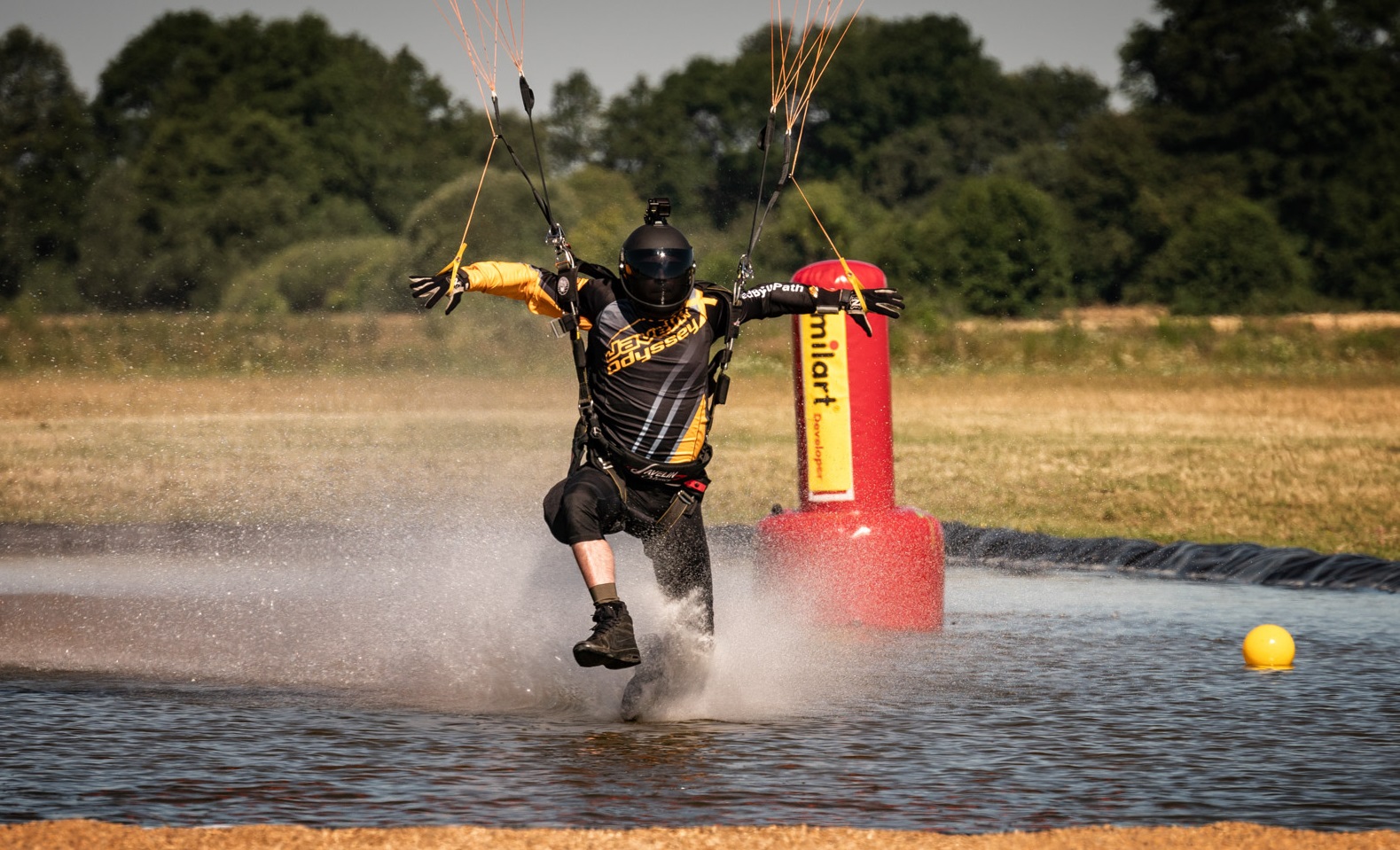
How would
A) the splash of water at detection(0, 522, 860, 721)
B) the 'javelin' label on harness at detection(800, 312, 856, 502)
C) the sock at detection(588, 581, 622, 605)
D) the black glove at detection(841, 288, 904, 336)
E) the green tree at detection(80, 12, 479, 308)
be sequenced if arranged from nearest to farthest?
the sock at detection(588, 581, 622, 605) < the splash of water at detection(0, 522, 860, 721) < the black glove at detection(841, 288, 904, 336) < the 'javelin' label on harness at detection(800, 312, 856, 502) < the green tree at detection(80, 12, 479, 308)

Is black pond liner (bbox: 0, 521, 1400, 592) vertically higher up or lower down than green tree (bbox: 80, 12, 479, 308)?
lower down

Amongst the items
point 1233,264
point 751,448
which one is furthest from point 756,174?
point 751,448

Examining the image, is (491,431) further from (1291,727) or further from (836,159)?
(836,159)

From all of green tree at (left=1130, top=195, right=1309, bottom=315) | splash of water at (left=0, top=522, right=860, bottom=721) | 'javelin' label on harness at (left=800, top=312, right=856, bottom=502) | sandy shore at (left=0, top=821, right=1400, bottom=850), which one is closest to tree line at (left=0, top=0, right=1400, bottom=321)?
green tree at (left=1130, top=195, right=1309, bottom=315)

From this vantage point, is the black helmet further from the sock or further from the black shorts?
the sock

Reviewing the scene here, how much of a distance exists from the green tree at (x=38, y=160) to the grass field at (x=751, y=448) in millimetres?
19999

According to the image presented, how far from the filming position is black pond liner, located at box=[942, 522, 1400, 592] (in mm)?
10398

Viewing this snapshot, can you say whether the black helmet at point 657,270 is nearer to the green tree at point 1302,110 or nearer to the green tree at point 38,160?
the green tree at point 38,160

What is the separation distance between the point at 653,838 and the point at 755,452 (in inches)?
576

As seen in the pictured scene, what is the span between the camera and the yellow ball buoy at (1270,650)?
7742mm

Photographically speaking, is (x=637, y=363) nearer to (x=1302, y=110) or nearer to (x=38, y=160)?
(x=38, y=160)

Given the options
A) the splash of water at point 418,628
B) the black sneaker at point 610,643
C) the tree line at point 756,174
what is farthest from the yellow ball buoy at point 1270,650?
the tree line at point 756,174

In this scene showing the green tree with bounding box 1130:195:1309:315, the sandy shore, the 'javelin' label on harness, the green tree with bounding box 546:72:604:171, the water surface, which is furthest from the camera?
the green tree with bounding box 546:72:604:171

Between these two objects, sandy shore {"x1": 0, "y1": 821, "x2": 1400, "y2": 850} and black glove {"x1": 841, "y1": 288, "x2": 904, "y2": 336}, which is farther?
black glove {"x1": 841, "y1": 288, "x2": 904, "y2": 336}
